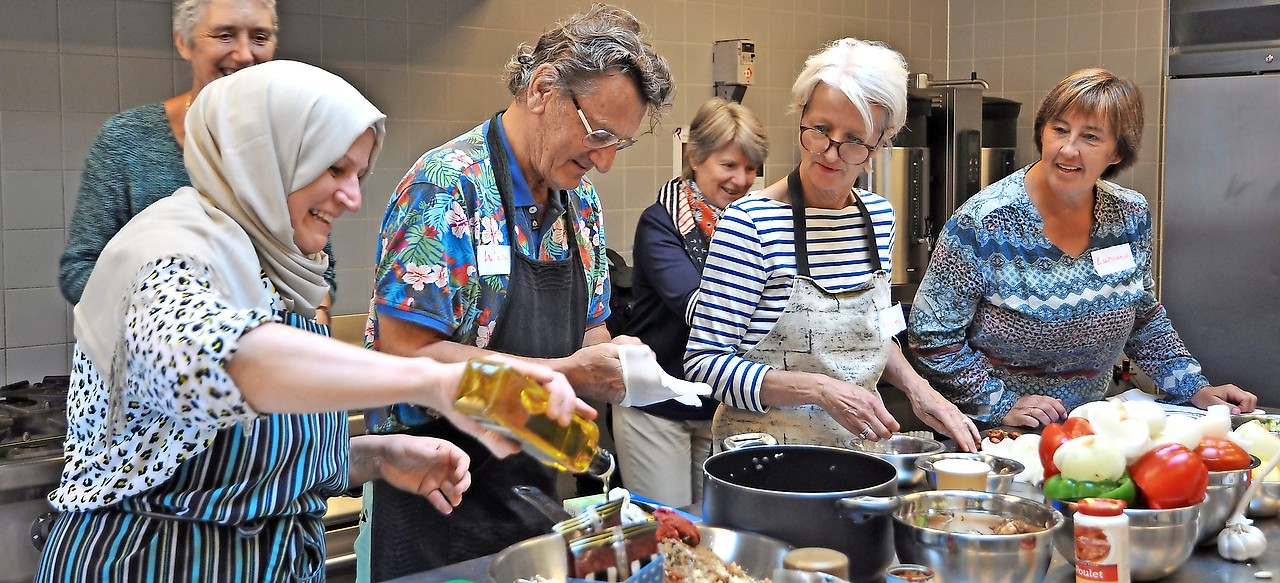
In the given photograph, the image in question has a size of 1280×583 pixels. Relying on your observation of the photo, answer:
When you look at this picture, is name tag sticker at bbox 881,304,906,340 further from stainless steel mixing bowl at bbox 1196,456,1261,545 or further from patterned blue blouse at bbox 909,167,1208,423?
stainless steel mixing bowl at bbox 1196,456,1261,545

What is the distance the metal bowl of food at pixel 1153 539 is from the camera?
1.54m

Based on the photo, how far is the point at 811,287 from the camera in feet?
7.30

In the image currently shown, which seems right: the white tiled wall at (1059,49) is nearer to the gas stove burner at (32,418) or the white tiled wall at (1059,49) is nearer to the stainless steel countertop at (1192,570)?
the stainless steel countertop at (1192,570)

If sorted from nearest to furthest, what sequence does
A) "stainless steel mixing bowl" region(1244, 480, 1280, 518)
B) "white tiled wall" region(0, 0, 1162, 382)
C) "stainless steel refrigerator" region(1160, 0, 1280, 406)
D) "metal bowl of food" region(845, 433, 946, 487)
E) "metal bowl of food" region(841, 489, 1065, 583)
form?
"metal bowl of food" region(841, 489, 1065, 583), "stainless steel mixing bowl" region(1244, 480, 1280, 518), "metal bowl of food" region(845, 433, 946, 487), "white tiled wall" region(0, 0, 1162, 382), "stainless steel refrigerator" region(1160, 0, 1280, 406)

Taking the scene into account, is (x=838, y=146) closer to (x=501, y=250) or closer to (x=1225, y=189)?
(x=501, y=250)

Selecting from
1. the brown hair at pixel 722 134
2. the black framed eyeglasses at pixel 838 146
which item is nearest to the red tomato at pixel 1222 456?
the black framed eyeglasses at pixel 838 146

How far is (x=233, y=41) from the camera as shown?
2305 millimetres

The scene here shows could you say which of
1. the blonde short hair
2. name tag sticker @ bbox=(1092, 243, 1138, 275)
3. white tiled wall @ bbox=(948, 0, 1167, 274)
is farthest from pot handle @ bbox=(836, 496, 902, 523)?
white tiled wall @ bbox=(948, 0, 1167, 274)

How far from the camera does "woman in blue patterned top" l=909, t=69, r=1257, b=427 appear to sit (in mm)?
2549

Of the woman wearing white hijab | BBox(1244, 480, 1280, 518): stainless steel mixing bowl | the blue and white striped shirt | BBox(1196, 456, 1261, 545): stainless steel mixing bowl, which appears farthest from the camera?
the blue and white striped shirt

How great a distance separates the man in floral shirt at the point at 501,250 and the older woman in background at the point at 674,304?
112cm

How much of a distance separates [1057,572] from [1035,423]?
904mm

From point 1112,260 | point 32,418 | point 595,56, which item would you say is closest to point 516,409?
point 595,56

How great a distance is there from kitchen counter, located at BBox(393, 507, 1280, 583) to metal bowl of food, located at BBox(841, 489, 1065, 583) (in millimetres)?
98
